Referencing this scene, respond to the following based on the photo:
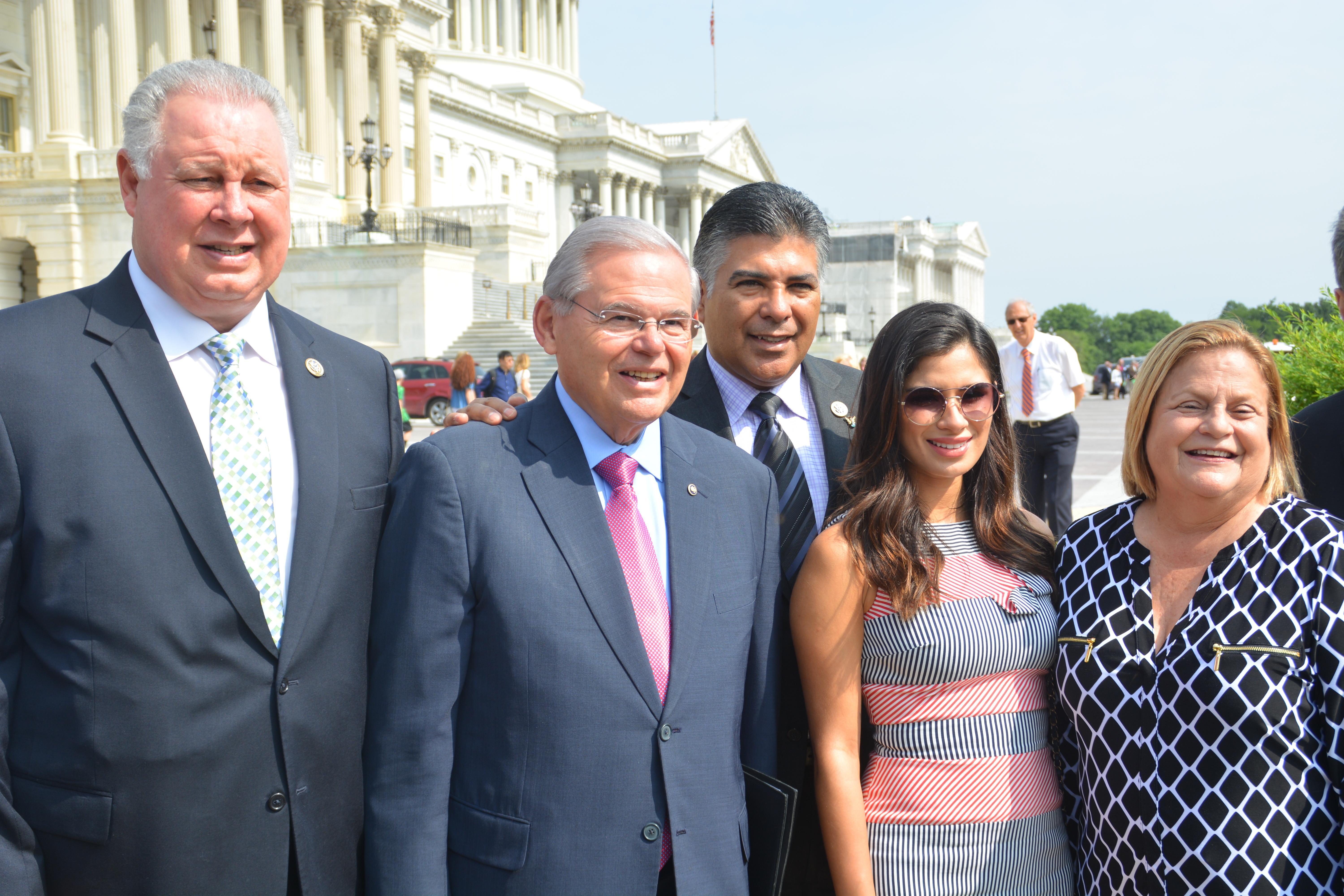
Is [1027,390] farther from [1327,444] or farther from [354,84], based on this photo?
[354,84]

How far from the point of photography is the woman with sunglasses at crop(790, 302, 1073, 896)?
3061mm

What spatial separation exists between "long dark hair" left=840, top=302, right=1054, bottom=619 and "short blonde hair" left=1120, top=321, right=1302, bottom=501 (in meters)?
0.37

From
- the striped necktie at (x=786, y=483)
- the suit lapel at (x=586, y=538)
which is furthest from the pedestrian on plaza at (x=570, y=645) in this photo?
the striped necktie at (x=786, y=483)

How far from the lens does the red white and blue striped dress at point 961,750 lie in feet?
10.0

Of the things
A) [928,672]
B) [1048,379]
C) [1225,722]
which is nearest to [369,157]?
[1048,379]

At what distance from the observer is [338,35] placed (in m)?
45.1

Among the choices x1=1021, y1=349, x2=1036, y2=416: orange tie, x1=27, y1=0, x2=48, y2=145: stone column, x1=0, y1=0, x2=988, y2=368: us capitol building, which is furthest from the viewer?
x1=27, y1=0, x2=48, y2=145: stone column

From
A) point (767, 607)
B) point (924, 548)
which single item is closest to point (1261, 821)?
point (924, 548)

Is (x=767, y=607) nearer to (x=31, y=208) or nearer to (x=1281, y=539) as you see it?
(x=1281, y=539)

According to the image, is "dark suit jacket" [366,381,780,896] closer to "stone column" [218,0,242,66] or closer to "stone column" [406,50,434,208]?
"stone column" [218,0,242,66]

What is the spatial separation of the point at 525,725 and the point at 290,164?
1.74m

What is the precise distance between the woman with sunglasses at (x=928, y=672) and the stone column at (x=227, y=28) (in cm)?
3641

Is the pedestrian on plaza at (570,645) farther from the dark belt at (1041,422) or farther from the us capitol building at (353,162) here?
the us capitol building at (353,162)

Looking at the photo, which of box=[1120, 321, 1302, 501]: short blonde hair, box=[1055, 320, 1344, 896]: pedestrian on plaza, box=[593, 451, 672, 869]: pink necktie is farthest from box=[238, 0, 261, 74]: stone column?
box=[1055, 320, 1344, 896]: pedestrian on plaza
